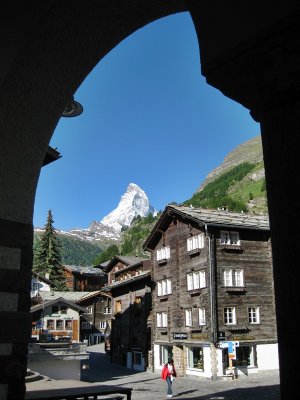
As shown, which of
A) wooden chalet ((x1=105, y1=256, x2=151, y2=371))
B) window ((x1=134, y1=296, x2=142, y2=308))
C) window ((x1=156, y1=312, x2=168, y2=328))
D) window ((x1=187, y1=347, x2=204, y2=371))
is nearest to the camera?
window ((x1=187, y1=347, x2=204, y2=371))

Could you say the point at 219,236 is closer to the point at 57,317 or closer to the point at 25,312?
the point at 57,317

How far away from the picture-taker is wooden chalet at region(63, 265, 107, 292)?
3364 inches

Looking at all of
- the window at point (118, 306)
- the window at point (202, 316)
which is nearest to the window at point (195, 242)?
the window at point (202, 316)

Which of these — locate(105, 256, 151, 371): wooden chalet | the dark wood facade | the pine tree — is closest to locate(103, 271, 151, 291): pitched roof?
locate(105, 256, 151, 371): wooden chalet

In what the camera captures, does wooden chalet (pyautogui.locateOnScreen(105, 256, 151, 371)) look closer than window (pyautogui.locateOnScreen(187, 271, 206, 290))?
No

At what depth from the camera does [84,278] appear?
284 ft

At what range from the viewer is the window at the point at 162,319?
130 ft

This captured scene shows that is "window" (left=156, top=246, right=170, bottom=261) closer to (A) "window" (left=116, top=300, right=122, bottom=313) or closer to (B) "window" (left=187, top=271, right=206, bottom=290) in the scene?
(B) "window" (left=187, top=271, right=206, bottom=290)

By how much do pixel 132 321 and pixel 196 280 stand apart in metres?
12.6

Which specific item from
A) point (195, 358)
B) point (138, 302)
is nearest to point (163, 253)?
point (138, 302)

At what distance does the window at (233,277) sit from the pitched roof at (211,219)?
11.3ft

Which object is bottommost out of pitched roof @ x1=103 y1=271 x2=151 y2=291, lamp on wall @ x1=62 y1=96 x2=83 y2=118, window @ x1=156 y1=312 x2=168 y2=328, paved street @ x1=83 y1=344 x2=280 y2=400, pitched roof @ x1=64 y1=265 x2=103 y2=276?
paved street @ x1=83 y1=344 x2=280 y2=400

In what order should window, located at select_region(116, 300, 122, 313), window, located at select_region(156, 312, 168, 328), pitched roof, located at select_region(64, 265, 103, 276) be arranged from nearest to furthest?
window, located at select_region(156, 312, 168, 328) → window, located at select_region(116, 300, 122, 313) → pitched roof, located at select_region(64, 265, 103, 276)

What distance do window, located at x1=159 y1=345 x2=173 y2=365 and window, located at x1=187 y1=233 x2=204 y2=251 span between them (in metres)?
9.31
